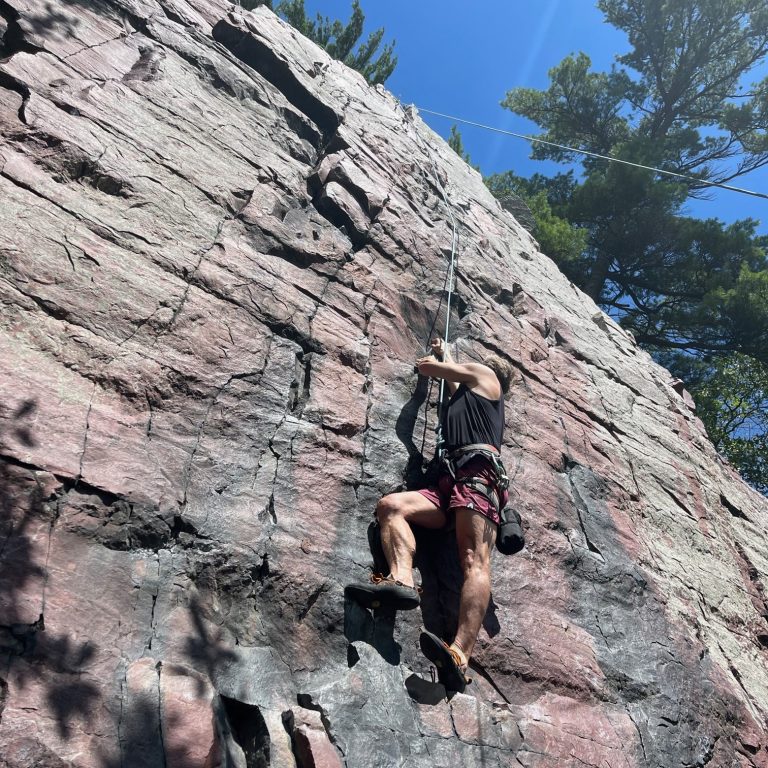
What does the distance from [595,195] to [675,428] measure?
366 inches

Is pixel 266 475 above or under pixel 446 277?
under

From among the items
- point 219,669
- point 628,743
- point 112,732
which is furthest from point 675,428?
point 112,732

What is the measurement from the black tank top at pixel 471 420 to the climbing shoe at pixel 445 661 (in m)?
1.29

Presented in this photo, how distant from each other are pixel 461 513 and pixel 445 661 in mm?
878

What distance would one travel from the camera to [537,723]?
3.98 meters

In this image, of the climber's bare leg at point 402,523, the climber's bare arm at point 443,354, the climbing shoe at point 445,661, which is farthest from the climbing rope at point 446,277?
the climbing shoe at point 445,661

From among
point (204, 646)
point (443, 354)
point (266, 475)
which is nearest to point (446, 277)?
point (443, 354)

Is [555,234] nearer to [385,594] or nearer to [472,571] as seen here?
[472,571]

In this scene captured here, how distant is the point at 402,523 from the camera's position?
165 inches

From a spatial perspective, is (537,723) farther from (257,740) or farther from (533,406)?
(533,406)

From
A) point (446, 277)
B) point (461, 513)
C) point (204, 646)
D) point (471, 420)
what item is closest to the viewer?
point (204, 646)

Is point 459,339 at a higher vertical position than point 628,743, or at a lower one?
higher

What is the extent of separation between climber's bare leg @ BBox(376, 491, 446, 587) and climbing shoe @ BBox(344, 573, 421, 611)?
0.11 meters

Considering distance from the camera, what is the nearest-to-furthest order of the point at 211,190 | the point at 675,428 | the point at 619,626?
the point at 619,626 → the point at 211,190 → the point at 675,428
